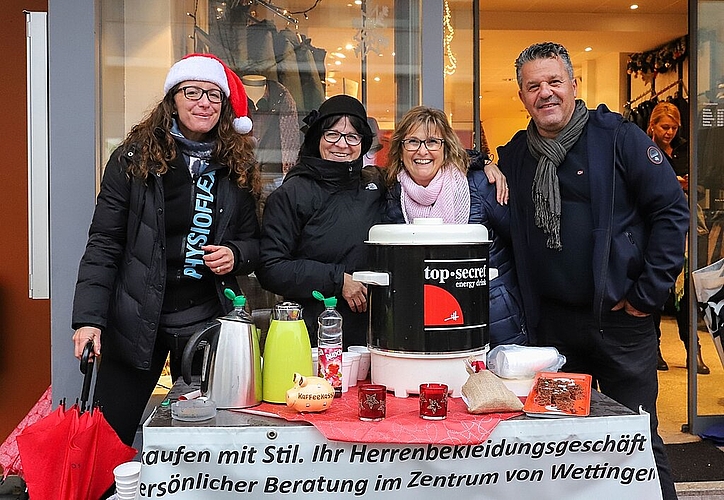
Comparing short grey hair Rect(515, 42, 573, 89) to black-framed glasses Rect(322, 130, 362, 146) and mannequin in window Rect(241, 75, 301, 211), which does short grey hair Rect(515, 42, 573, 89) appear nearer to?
black-framed glasses Rect(322, 130, 362, 146)

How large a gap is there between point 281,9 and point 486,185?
50.3 inches

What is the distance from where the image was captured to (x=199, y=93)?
2.17 metres

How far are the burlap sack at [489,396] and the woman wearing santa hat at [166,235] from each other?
877 millimetres

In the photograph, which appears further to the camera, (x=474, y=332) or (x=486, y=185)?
(x=486, y=185)

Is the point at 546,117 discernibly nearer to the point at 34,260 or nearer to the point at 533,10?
the point at 34,260

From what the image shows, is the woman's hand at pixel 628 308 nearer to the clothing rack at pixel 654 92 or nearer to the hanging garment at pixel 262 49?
the hanging garment at pixel 262 49

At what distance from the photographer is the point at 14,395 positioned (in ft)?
11.8

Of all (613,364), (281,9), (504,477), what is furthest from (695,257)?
(504,477)

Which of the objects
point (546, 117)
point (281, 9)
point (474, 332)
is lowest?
point (474, 332)

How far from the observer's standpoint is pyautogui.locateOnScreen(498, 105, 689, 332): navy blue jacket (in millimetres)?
2174

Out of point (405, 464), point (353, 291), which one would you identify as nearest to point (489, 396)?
point (405, 464)

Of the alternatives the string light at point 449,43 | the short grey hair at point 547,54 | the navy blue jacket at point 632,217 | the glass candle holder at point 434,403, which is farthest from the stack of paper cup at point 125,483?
the string light at point 449,43

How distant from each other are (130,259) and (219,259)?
28 cm

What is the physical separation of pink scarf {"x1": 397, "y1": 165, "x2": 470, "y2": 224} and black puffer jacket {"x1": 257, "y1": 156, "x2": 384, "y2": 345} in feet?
0.41
